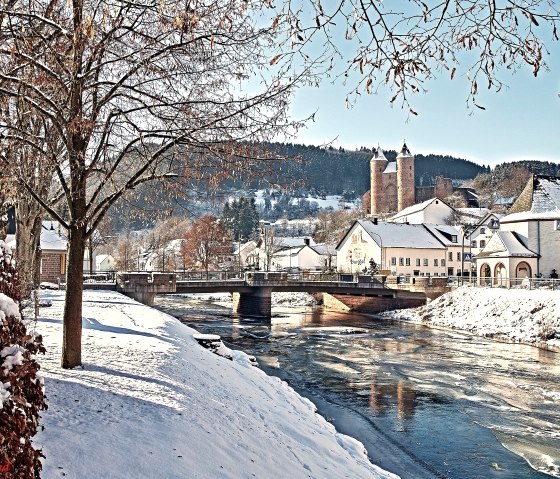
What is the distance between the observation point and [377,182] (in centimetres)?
14600

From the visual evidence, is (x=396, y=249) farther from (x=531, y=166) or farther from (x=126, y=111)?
(x=531, y=166)

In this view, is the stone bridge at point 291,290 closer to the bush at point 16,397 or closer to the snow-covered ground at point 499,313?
the snow-covered ground at point 499,313

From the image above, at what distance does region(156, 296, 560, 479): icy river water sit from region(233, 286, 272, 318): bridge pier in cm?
1264

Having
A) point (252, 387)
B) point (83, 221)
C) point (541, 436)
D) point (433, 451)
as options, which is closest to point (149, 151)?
point (83, 221)

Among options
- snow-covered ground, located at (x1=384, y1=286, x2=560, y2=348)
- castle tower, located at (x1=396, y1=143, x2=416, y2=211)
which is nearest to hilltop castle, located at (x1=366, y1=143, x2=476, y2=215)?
castle tower, located at (x1=396, y1=143, x2=416, y2=211)

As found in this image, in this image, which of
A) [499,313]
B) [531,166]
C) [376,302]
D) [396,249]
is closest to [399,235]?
[396,249]

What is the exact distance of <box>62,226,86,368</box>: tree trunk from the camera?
10.1 m

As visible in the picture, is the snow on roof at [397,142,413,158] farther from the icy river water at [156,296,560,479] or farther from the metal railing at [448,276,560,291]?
the icy river water at [156,296,560,479]

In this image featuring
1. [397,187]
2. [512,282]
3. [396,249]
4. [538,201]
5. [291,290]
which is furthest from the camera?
[397,187]

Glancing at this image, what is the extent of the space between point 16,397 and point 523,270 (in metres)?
50.0

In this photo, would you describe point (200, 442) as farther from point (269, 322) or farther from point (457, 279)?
point (457, 279)

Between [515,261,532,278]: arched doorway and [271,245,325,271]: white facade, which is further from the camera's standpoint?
[271,245,325,271]: white facade

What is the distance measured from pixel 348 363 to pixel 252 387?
39.2ft

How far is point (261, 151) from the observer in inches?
381
